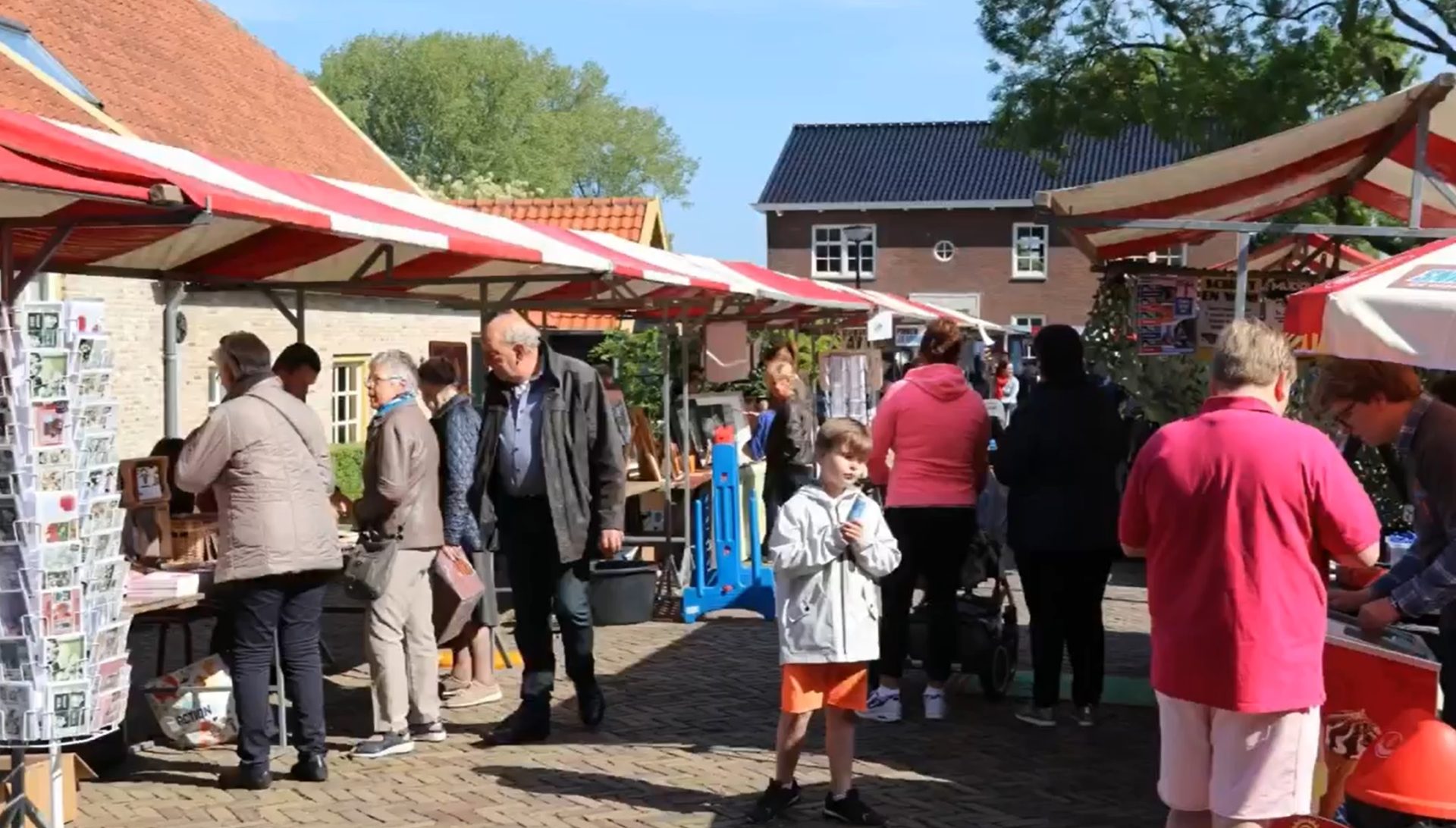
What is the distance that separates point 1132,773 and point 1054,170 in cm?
1441

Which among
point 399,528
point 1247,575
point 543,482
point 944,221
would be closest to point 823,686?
point 543,482

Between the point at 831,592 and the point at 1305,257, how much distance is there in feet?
15.5

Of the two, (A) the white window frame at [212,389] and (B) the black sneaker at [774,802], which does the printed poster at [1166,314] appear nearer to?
(B) the black sneaker at [774,802]

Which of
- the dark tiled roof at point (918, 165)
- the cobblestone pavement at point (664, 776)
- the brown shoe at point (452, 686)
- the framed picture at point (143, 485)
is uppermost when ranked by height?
the dark tiled roof at point (918, 165)

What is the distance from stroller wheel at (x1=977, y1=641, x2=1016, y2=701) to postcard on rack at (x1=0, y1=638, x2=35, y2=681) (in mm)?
4354

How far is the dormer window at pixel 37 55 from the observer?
1627 cm

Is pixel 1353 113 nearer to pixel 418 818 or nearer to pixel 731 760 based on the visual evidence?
pixel 731 760

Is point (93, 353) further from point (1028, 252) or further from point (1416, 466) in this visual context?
point (1028, 252)

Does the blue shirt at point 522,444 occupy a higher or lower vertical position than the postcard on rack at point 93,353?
lower

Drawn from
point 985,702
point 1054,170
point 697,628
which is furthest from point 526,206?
point 985,702

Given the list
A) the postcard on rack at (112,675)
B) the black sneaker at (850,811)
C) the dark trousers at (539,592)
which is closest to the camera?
the postcard on rack at (112,675)

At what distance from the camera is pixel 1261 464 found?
13.0ft

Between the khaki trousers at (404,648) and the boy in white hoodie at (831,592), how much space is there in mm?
1980

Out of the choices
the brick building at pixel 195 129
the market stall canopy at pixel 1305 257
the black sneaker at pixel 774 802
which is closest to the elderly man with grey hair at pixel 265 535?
the black sneaker at pixel 774 802
